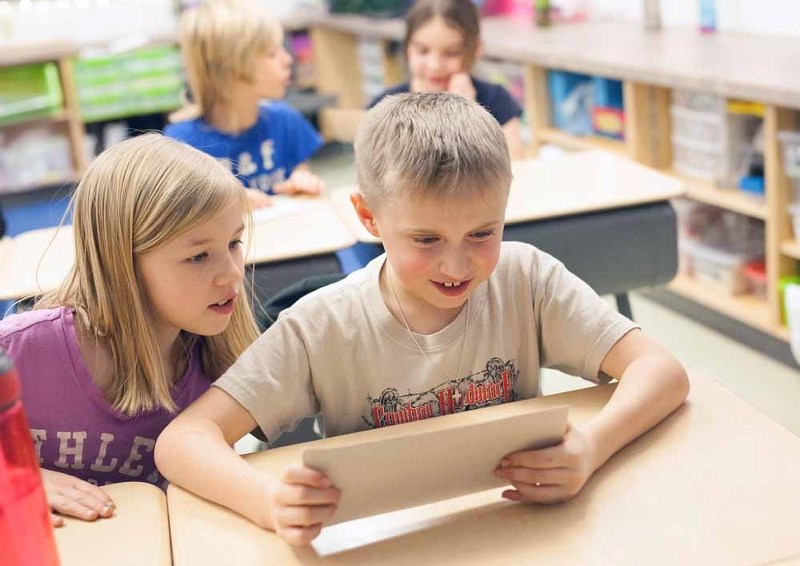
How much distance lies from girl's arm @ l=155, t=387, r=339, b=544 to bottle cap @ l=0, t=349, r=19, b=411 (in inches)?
11.8

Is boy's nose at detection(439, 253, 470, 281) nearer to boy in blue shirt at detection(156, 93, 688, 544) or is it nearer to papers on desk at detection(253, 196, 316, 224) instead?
boy in blue shirt at detection(156, 93, 688, 544)

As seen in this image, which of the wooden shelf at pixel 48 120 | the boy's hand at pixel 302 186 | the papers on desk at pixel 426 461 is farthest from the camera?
the wooden shelf at pixel 48 120

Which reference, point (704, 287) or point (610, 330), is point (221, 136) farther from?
point (610, 330)

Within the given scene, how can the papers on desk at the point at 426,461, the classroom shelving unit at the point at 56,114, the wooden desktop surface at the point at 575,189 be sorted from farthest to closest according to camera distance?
the classroom shelving unit at the point at 56,114, the wooden desktop surface at the point at 575,189, the papers on desk at the point at 426,461

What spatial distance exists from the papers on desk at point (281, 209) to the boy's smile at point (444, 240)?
1.14 m

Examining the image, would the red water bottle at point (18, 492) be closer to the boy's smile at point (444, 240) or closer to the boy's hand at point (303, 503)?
the boy's hand at point (303, 503)

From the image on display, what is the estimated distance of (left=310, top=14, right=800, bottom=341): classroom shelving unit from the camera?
2.72 meters

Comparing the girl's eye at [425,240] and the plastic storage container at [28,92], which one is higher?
the girl's eye at [425,240]

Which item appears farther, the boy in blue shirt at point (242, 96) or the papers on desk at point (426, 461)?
the boy in blue shirt at point (242, 96)

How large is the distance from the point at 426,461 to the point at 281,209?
1542 mm

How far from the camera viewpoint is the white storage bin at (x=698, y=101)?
120 inches

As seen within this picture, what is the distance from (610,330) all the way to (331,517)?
488 millimetres

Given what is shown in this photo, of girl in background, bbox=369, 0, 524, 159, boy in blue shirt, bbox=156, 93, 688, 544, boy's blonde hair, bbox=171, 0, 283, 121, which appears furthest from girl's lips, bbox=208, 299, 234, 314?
girl in background, bbox=369, 0, 524, 159

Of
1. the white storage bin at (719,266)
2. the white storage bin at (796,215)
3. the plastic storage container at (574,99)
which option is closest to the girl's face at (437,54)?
the plastic storage container at (574,99)
